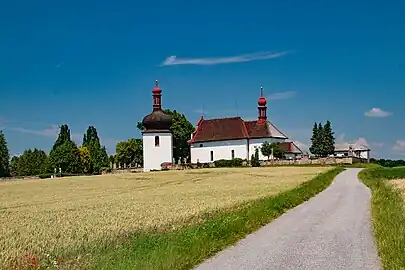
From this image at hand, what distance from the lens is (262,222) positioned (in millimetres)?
18859

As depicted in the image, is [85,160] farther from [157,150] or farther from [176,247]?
[176,247]

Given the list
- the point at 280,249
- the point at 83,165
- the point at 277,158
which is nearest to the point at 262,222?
the point at 280,249

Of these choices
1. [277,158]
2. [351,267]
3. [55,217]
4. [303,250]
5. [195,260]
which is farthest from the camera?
[277,158]

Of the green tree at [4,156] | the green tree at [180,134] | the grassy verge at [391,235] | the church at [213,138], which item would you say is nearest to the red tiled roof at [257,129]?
the church at [213,138]

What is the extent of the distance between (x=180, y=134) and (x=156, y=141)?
15.8m

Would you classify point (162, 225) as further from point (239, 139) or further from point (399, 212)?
point (239, 139)

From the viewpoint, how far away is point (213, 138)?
4483 inches

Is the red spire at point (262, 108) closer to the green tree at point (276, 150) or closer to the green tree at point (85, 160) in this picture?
the green tree at point (276, 150)

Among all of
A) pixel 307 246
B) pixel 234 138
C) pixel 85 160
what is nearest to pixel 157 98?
pixel 234 138

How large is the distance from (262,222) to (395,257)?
7.91 m

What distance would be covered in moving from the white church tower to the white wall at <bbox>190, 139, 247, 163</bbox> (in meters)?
10.4

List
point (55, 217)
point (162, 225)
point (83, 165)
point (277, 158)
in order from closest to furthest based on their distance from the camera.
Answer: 1. point (162, 225)
2. point (55, 217)
3. point (277, 158)
4. point (83, 165)

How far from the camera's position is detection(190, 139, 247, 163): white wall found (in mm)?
111500

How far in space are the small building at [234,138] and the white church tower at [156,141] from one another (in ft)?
34.0
